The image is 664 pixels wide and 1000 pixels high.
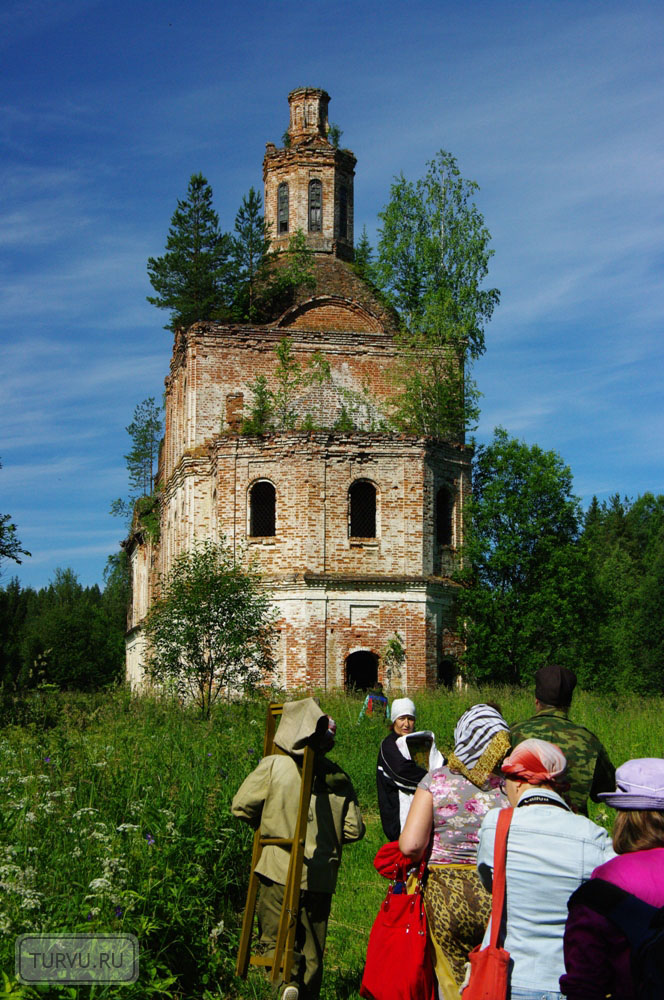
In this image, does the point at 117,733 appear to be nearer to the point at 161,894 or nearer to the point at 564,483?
the point at 161,894

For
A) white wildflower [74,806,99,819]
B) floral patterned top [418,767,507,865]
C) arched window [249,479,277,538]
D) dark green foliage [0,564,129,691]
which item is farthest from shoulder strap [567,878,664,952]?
dark green foliage [0,564,129,691]

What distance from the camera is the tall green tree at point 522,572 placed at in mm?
26516

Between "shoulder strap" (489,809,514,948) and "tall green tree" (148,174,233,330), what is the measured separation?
2754 centimetres

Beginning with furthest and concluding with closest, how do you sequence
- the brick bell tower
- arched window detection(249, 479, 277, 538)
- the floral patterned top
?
the brick bell tower
arched window detection(249, 479, 277, 538)
the floral patterned top

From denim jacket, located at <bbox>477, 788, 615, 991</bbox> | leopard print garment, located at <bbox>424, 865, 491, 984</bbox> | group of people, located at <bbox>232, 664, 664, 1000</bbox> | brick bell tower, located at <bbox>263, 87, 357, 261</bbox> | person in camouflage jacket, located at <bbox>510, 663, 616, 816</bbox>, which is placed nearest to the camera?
group of people, located at <bbox>232, 664, 664, 1000</bbox>

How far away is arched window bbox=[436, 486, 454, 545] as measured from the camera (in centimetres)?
2716

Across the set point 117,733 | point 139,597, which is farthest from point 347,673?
point 117,733

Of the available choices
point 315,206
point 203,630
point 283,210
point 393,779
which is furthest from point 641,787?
point 283,210

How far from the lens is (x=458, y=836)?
15.7 feet

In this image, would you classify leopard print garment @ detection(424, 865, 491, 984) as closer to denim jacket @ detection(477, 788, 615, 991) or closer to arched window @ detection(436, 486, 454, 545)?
denim jacket @ detection(477, 788, 615, 991)

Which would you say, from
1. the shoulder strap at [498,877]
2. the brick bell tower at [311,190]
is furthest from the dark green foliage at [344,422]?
the shoulder strap at [498,877]

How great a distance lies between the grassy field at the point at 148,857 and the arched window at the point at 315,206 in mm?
23207

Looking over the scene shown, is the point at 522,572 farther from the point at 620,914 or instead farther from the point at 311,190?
the point at 620,914

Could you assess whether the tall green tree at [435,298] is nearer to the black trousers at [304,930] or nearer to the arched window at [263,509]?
the arched window at [263,509]
